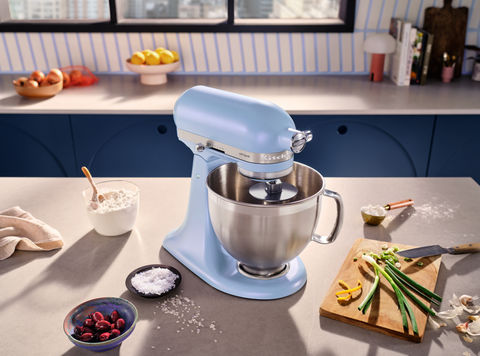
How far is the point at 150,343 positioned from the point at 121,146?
1709 millimetres

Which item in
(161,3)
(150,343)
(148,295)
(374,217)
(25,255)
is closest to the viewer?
(150,343)

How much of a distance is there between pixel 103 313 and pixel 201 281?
0.23m

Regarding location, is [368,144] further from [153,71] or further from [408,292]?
[408,292]

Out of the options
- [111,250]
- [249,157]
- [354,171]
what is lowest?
[354,171]

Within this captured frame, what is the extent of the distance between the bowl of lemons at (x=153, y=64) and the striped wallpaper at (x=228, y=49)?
0.21 meters

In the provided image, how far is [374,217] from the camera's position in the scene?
1.19 m

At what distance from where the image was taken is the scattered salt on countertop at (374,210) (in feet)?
3.92

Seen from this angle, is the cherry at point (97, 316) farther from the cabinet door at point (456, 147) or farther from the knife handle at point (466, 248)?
the cabinet door at point (456, 147)

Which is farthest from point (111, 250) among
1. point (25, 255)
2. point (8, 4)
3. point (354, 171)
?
point (8, 4)

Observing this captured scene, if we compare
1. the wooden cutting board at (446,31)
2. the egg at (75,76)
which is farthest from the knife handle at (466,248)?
the egg at (75,76)

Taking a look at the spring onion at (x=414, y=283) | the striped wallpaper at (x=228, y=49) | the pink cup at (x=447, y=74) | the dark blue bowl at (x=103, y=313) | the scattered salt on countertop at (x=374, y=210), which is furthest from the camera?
the striped wallpaper at (x=228, y=49)

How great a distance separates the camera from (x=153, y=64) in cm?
262

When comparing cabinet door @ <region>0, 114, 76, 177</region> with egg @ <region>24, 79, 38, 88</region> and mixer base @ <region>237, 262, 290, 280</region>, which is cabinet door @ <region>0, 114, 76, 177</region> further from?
mixer base @ <region>237, 262, 290, 280</region>

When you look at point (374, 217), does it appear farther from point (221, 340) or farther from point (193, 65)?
point (193, 65)
